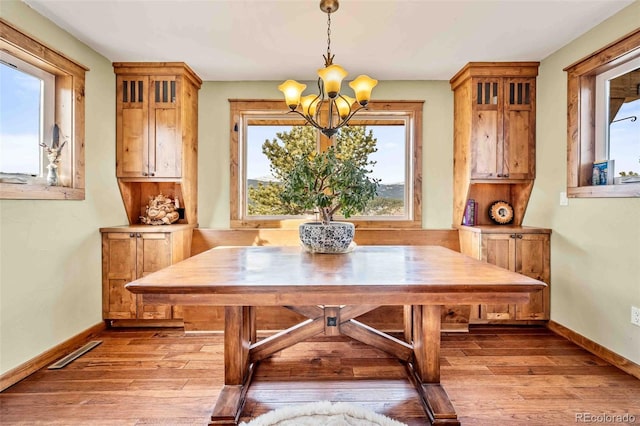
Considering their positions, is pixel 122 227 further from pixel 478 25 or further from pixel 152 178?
pixel 478 25

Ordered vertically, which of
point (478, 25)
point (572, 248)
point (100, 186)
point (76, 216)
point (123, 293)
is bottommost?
point (123, 293)

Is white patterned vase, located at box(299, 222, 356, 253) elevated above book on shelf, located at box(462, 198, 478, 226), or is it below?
below

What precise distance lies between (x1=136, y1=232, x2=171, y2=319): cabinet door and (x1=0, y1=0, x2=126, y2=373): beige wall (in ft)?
1.14

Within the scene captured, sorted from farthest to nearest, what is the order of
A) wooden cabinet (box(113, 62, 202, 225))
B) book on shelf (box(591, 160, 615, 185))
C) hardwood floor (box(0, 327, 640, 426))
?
1. wooden cabinet (box(113, 62, 202, 225))
2. book on shelf (box(591, 160, 615, 185))
3. hardwood floor (box(0, 327, 640, 426))

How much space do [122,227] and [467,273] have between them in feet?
9.47

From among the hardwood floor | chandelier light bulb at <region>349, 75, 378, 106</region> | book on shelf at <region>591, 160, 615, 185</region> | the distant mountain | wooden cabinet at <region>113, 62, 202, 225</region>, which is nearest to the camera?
the hardwood floor

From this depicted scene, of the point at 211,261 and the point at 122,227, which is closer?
the point at 211,261

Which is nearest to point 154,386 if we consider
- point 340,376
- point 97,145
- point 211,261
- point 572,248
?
point 211,261

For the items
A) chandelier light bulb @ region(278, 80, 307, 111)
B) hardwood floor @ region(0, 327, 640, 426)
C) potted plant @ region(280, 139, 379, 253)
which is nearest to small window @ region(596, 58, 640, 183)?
Result: hardwood floor @ region(0, 327, 640, 426)

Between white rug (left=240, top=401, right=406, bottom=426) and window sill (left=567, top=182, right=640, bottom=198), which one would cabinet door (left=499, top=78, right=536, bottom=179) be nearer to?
window sill (left=567, top=182, right=640, bottom=198)

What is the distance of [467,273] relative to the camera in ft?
4.77

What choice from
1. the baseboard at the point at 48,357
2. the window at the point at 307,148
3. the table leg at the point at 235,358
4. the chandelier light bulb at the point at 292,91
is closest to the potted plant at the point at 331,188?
the chandelier light bulb at the point at 292,91

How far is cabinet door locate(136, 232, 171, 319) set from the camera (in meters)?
2.90

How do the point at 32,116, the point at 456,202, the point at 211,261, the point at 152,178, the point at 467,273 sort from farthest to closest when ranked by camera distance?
the point at 456,202 < the point at 152,178 < the point at 32,116 < the point at 211,261 < the point at 467,273
